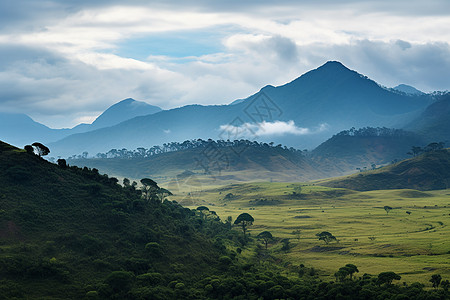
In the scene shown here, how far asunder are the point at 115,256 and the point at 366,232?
75.9 meters

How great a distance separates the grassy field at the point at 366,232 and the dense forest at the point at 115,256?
9067mm

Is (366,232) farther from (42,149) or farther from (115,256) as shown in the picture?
(42,149)

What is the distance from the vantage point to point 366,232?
11975 cm

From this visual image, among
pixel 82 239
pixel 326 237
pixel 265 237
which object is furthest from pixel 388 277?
pixel 265 237

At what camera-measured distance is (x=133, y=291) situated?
59281mm

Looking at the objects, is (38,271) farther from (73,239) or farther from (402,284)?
(402,284)

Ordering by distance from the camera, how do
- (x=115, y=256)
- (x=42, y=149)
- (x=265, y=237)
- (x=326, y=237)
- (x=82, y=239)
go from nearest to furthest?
1. (x=115, y=256)
2. (x=82, y=239)
3. (x=42, y=149)
4. (x=326, y=237)
5. (x=265, y=237)

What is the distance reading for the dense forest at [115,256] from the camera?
2311 inches

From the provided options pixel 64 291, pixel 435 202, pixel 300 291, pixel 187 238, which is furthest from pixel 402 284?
pixel 435 202

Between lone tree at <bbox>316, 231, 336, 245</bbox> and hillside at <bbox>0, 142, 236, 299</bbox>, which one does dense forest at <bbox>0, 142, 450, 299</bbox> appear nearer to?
hillside at <bbox>0, 142, 236, 299</bbox>

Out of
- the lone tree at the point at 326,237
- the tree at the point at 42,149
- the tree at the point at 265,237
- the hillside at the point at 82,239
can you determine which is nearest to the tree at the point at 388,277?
the hillside at the point at 82,239

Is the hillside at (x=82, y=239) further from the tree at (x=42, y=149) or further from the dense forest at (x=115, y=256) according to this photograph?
the tree at (x=42, y=149)

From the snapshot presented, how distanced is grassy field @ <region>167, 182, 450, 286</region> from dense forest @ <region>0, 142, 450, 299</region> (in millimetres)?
9067

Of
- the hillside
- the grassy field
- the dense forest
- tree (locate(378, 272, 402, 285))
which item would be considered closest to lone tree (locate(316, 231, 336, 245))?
the grassy field
